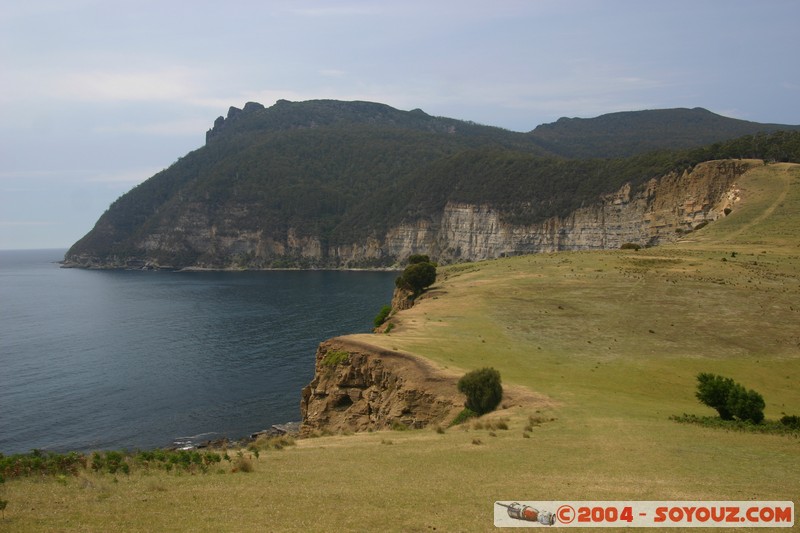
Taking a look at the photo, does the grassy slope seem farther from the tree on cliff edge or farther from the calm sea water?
the calm sea water

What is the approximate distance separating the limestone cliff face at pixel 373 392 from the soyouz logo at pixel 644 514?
50.3 feet

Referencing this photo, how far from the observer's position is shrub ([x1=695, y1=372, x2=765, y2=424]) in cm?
2417

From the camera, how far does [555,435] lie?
69.5 feet

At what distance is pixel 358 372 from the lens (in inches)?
1346

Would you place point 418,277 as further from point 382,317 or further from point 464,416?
Result: point 464,416

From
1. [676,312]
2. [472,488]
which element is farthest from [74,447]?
[676,312]

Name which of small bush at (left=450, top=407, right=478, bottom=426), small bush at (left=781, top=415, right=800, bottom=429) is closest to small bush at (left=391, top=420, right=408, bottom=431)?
small bush at (left=450, top=407, right=478, bottom=426)

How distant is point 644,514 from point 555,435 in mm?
9002

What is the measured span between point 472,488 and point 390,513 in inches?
117

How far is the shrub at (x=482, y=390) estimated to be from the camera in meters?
26.8

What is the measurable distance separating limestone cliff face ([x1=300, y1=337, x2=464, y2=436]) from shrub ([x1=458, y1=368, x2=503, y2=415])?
1015mm

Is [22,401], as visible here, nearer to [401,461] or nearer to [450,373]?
[450,373]

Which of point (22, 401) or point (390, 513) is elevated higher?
point (390, 513)

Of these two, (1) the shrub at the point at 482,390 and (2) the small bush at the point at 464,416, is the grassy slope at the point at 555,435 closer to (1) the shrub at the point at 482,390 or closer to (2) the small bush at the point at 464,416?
(1) the shrub at the point at 482,390
